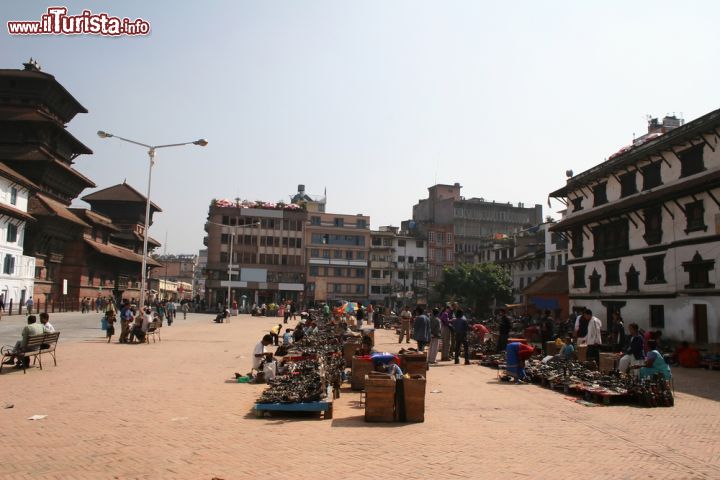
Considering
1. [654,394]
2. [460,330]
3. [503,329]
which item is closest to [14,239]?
[460,330]

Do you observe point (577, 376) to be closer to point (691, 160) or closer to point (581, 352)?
point (581, 352)

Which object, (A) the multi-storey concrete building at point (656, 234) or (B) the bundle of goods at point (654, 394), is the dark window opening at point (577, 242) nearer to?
(A) the multi-storey concrete building at point (656, 234)

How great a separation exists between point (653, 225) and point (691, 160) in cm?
440

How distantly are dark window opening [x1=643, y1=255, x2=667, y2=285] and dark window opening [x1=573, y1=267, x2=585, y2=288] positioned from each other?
7.60m

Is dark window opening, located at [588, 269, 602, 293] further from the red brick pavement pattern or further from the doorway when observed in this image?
the red brick pavement pattern

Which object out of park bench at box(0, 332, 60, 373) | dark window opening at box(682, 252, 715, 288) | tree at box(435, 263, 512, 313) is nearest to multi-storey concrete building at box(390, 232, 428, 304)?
tree at box(435, 263, 512, 313)

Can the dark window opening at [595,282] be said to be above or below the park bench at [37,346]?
above

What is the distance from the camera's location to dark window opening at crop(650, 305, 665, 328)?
30066 mm

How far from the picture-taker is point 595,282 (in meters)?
37.6

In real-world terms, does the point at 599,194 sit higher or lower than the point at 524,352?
higher

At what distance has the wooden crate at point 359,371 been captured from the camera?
516 inches

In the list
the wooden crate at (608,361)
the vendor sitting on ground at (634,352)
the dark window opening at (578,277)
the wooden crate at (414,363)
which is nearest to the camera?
the wooden crate at (414,363)

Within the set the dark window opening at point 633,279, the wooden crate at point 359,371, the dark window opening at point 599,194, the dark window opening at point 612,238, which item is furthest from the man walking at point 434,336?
the dark window opening at point 599,194

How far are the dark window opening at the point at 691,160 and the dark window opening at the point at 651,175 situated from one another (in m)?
2.07
